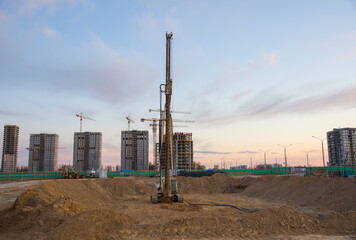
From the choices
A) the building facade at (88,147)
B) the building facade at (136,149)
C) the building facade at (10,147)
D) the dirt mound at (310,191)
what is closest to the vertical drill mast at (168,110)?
the dirt mound at (310,191)

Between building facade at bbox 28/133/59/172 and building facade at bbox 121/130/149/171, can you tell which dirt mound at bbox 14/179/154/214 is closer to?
building facade at bbox 121/130/149/171

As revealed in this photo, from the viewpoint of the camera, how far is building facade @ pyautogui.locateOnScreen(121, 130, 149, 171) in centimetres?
11800

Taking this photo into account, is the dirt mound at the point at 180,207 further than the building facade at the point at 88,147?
No

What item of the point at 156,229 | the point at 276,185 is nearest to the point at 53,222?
the point at 156,229

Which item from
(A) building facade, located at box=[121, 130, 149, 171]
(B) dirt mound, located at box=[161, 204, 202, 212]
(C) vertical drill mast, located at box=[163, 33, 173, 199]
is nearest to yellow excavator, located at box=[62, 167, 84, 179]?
(C) vertical drill mast, located at box=[163, 33, 173, 199]

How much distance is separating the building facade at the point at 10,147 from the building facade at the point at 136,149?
71.0m

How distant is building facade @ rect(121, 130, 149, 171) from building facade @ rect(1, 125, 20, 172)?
71.0 m

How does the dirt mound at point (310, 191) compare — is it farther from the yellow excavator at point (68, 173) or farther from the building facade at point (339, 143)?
the building facade at point (339, 143)

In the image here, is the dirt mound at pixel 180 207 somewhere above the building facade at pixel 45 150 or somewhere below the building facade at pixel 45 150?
below

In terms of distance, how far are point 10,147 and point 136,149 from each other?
8325 centimetres

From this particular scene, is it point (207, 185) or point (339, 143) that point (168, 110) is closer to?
point (207, 185)

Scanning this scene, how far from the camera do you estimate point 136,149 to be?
12350cm

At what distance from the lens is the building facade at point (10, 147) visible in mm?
143363

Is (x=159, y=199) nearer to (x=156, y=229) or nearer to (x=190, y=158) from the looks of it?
(x=156, y=229)
